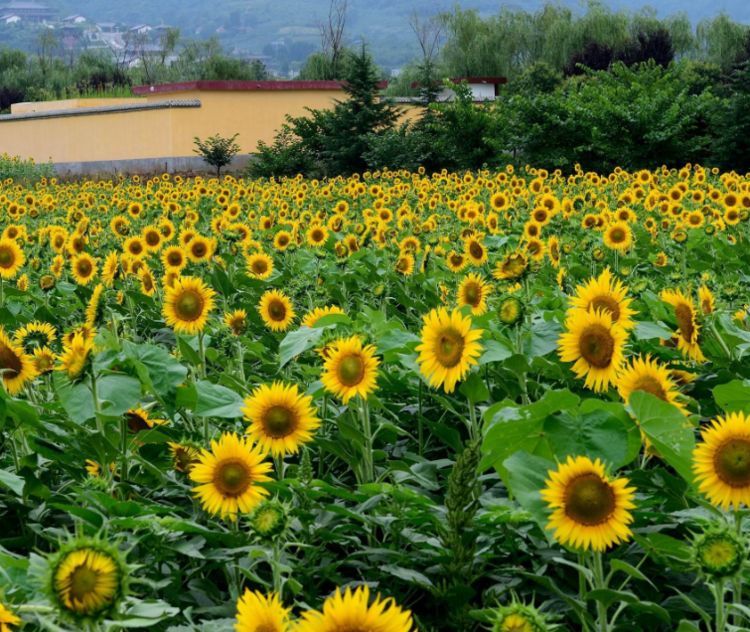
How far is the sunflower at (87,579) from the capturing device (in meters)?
1.11

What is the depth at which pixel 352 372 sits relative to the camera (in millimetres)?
2182

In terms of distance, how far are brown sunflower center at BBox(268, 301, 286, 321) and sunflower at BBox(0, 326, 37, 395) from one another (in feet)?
3.43

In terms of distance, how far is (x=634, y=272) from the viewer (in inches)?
188

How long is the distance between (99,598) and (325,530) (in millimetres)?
901

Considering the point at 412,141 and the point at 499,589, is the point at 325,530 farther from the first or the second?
the point at 412,141

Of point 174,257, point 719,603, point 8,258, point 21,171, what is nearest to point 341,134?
point 21,171

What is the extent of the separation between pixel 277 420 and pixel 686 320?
1031 mm

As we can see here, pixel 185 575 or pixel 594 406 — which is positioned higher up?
pixel 594 406

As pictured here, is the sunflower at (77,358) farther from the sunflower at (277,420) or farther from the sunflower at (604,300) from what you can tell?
the sunflower at (604,300)

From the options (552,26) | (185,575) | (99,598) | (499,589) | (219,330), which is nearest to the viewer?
(99,598)

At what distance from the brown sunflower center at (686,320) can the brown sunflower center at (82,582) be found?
1.73 m

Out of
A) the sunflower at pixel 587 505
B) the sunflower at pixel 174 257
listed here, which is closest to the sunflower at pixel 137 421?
the sunflower at pixel 587 505

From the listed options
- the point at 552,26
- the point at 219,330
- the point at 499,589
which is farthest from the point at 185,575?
the point at 552,26

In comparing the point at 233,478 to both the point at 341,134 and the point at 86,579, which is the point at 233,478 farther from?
the point at 341,134
